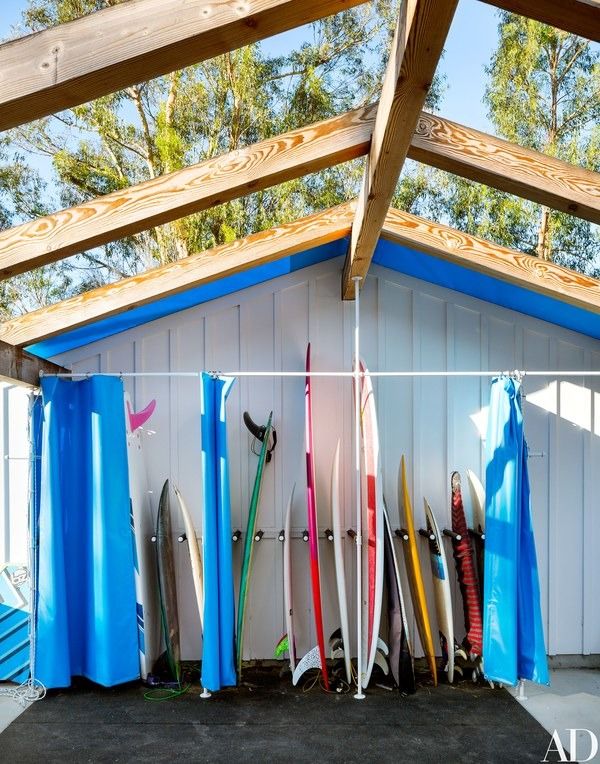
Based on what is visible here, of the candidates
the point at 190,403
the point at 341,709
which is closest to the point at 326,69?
the point at 190,403

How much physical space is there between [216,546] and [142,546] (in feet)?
2.16

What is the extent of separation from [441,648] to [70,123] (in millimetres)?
9521

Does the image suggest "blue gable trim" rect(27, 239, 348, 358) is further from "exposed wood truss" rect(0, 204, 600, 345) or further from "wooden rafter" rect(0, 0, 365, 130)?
"wooden rafter" rect(0, 0, 365, 130)

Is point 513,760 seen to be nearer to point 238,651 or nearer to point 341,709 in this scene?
point 341,709

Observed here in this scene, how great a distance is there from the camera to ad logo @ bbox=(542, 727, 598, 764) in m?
3.02

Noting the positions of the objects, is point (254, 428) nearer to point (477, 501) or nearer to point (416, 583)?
point (416, 583)

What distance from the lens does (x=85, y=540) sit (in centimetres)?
394

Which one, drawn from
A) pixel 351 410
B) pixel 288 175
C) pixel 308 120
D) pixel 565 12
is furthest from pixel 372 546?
pixel 308 120

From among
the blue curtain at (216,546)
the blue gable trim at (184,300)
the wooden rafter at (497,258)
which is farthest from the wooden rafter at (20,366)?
the wooden rafter at (497,258)

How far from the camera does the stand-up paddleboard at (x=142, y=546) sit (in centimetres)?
395

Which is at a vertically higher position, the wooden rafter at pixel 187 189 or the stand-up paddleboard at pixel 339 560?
the wooden rafter at pixel 187 189

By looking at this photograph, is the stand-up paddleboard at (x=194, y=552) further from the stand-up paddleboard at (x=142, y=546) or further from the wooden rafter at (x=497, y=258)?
the wooden rafter at (x=497, y=258)

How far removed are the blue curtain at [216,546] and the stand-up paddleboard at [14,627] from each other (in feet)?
4.09

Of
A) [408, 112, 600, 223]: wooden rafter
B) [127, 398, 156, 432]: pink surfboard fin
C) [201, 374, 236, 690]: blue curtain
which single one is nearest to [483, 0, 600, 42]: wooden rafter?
[408, 112, 600, 223]: wooden rafter
